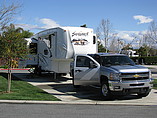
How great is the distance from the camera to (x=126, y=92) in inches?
361

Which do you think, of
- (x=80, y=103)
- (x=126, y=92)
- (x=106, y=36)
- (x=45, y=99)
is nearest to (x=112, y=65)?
(x=126, y=92)

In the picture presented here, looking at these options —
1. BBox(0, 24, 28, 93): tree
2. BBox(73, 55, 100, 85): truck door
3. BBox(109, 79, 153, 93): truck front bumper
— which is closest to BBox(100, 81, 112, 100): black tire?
BBox(109, 79, 153, 93): truck front bumper

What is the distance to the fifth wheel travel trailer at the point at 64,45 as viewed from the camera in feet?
46.6

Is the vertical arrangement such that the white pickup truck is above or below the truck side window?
below

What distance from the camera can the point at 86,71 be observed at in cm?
1098

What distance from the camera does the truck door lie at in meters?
10.7

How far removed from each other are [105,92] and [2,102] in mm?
4105

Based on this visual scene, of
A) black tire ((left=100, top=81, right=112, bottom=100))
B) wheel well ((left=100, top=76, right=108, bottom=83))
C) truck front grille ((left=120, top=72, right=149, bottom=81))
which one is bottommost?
black tire ((left=100, top=81, right=112, bottom=100))

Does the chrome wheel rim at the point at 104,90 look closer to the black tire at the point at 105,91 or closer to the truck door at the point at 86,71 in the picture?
the black tire at the point at 105,91

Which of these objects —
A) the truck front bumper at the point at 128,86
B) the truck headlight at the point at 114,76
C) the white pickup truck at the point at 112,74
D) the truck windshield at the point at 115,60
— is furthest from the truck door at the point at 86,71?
the truck front bumper at the point at 128,86

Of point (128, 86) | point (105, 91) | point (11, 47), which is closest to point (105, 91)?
point (105, 91)

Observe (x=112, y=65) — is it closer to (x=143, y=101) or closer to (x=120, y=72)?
(x=120, y=72)

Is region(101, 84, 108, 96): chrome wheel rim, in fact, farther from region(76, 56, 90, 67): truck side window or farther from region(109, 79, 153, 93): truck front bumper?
region(76, 56, 90, 67): truck side window

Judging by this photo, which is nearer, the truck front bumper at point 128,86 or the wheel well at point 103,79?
the truck front bumper at point 128,86
